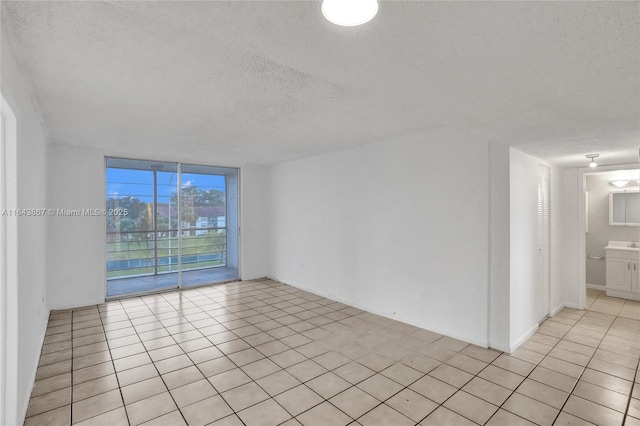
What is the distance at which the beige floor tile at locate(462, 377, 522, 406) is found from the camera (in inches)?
91.6

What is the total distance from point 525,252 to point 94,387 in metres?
4.29

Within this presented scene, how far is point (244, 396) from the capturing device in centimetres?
238

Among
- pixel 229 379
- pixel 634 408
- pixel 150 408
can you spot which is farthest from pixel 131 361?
pixel 634 408

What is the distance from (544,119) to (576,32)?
4.16 feet

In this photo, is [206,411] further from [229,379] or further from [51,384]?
[51,384]

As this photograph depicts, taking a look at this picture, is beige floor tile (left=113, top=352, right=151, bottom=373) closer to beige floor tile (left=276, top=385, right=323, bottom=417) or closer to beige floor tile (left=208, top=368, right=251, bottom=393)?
beige floor tile (left=208, top=368, right=251, bottom=393)

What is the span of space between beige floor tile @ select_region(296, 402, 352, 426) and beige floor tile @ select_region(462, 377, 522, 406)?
104cm

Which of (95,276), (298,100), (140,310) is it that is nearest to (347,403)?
(298,100)

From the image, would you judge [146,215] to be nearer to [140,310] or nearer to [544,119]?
[140,310]

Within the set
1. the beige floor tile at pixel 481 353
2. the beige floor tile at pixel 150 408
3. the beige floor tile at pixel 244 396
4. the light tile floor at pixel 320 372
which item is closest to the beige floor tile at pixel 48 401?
the light tile floor at pixel 320 372

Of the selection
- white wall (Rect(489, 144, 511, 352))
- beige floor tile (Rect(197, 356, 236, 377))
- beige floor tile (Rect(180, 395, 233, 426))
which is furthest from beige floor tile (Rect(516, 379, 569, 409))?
beige floor tile (Rect(197, 356, 236, 377))

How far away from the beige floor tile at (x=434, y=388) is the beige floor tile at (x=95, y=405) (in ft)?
7.39

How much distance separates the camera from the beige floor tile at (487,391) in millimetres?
2326

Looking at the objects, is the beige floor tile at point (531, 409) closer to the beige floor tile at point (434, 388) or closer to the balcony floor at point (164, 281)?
the beige floor tile at point (434, 388)
